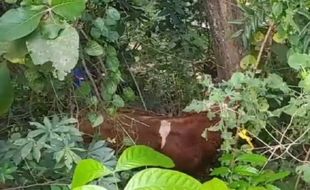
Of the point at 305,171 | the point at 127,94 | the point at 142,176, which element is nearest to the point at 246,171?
the point at 305,171

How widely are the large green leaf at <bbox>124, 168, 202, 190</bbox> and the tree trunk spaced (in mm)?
865

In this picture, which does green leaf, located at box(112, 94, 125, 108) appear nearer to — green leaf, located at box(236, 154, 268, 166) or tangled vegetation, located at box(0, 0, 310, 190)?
tangled vegetation, located at box(0, 0, 310, 190)

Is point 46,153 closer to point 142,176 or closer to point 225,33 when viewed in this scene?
point 142,176

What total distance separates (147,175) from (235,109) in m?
0.67

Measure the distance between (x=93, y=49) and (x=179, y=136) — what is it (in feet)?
1.36

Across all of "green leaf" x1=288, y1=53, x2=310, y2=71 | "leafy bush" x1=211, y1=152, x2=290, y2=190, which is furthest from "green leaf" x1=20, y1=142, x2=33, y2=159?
"green leaf" x1=288, y1=53, x2=310, y2=71

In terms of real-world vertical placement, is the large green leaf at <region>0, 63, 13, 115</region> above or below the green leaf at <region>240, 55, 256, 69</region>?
above

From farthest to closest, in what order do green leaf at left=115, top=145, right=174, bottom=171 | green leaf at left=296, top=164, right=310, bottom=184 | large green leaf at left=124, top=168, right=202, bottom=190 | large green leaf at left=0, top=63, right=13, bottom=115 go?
1. green leaf at left=296, top=164, right=310, bottom=184
2. large green leaf at left=0, top=63, right=13, bottom=115
3. green leaf at left=115, top=145, right=174, bottom=171
4. large green leaf at left=124, top=168, right=202, bottom=190

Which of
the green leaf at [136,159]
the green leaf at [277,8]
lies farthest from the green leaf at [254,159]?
the green leaf at [136,159]

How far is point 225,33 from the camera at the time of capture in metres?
1.70

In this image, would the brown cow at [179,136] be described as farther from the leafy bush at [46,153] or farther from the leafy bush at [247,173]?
the leafy bush at [46,153]

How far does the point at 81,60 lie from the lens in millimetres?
1410

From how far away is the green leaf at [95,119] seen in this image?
1.42m

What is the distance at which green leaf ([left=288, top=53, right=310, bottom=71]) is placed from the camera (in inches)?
51.4
